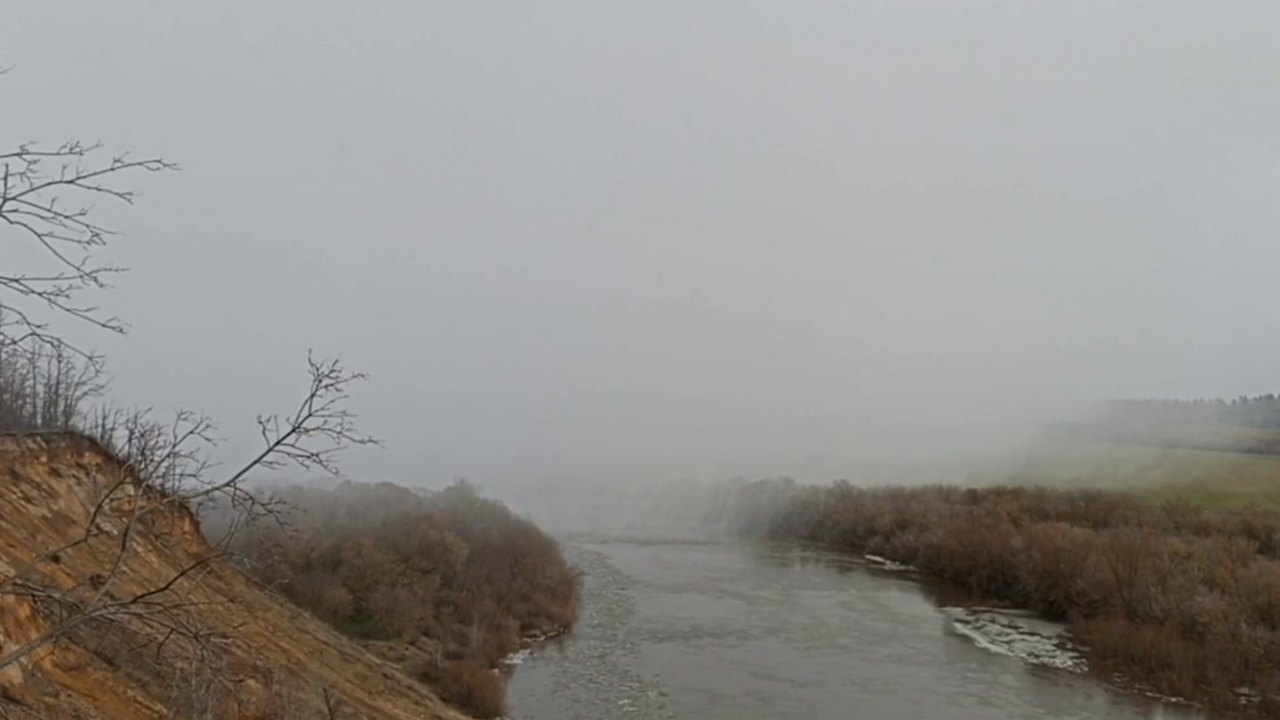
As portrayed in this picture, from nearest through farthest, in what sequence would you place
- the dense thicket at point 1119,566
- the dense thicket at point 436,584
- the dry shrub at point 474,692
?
1. the dry shrub at point 474,692
2. the dense thicket at point 436,584
3. the dense thicket at point 1119,566

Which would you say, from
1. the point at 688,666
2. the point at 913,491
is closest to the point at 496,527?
the point at 688,666

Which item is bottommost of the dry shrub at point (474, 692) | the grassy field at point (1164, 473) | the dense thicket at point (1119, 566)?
the dry shrub at point (474, 692)

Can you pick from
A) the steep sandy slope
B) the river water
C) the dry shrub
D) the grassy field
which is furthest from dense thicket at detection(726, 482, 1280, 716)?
the steep sandy slope

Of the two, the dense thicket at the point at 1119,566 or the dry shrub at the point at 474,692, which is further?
the dense thicket at the point at 1119,566

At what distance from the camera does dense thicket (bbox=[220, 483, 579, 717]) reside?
25422mm

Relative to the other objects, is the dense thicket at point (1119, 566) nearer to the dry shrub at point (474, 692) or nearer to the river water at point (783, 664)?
the river water at point (783, 664)

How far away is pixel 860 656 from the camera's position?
1085 inches

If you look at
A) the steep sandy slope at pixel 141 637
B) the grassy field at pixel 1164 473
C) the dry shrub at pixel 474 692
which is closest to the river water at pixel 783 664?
the dry shrub at pixel 474 692

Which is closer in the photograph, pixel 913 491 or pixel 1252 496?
pixel 1252 496

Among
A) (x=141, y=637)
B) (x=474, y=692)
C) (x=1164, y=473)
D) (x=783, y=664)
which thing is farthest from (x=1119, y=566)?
(x=141, y=637)

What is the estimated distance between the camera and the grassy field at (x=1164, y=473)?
5188cm

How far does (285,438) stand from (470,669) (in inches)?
843

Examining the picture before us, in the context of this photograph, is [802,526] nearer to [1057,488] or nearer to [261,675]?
[1057,488]

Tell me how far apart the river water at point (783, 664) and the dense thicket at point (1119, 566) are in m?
2.91
